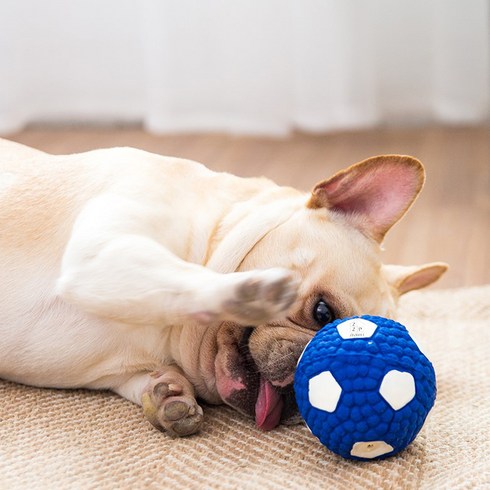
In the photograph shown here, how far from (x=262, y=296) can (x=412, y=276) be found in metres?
0.60

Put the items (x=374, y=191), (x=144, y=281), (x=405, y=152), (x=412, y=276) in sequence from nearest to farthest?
1. (x=144, y=281)
2. (x=374, y=191)
3. (x=412, y=276)
4. (x=405, y=152)

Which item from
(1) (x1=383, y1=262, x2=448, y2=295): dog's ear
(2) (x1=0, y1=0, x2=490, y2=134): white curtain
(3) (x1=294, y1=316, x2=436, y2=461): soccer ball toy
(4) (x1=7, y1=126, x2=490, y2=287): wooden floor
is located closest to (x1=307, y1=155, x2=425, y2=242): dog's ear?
(1) (x1=383, y1=262, x2=448, y2=295): dog's ear

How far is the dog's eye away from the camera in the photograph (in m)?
1.38

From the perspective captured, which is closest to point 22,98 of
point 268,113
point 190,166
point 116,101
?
point 116,101

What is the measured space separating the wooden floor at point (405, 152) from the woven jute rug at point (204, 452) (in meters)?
1.01

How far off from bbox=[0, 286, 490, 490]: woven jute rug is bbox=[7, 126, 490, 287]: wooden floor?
3.33 feet

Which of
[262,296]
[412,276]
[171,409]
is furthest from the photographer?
[412,276]

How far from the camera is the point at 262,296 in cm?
116

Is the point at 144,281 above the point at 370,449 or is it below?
above

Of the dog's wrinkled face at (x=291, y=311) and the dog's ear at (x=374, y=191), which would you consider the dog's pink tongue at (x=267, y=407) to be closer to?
the dog's wrinkled face at (x=291, y=311)

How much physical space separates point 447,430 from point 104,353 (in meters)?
0.57

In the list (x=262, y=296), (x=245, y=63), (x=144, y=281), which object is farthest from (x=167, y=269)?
(x=245, y=63)

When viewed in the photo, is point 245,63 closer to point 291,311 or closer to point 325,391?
point 291,311

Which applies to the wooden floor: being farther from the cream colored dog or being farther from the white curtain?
the cream colored dog
